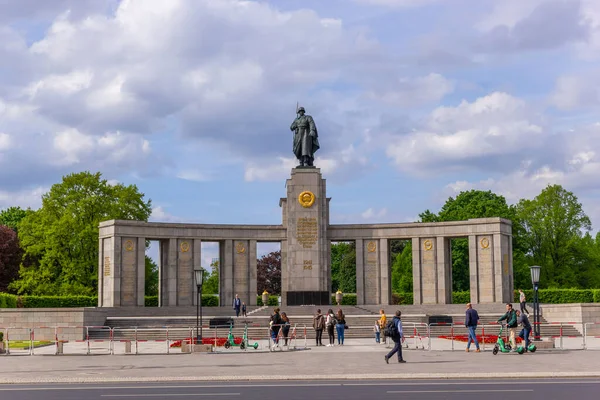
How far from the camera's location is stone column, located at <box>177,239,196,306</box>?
57.0 meters

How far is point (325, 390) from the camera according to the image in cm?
1722

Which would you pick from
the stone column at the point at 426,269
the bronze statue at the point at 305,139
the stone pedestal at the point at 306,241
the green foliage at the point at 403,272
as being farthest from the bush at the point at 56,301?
the green foliage at the point at 403,272

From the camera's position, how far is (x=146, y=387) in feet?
60.2

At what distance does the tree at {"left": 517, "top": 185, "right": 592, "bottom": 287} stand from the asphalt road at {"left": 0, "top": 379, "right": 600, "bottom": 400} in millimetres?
57743

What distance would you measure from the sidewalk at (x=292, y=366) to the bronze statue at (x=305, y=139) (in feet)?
94.1

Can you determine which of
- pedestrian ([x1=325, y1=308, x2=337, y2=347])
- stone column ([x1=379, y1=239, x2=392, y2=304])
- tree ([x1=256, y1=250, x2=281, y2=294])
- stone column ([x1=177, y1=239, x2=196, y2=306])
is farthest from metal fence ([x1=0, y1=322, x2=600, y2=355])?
tree ([x1=256, y1=250, x2=281, y2=294])

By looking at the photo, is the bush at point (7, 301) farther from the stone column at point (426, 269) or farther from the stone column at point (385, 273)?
the stone column at point (426, 269)

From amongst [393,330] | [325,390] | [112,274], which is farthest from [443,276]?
[325,390]

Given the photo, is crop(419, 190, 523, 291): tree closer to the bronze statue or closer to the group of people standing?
the bronze statue

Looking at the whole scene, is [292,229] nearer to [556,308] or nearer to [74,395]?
[556,308]

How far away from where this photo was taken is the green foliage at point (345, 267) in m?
105

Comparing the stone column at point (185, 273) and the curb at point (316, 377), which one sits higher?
the stone column at point (185, 273)

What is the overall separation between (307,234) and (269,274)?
43.4 metres

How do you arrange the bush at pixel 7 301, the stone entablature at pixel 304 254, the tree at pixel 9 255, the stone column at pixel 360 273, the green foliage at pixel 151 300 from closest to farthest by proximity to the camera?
the bush at pixel 7 301
the stone entablature at pixel 304 254
the stone column at pixel 360 273
the green foliage at pixel 151 300
the tree at pixel 9 255
